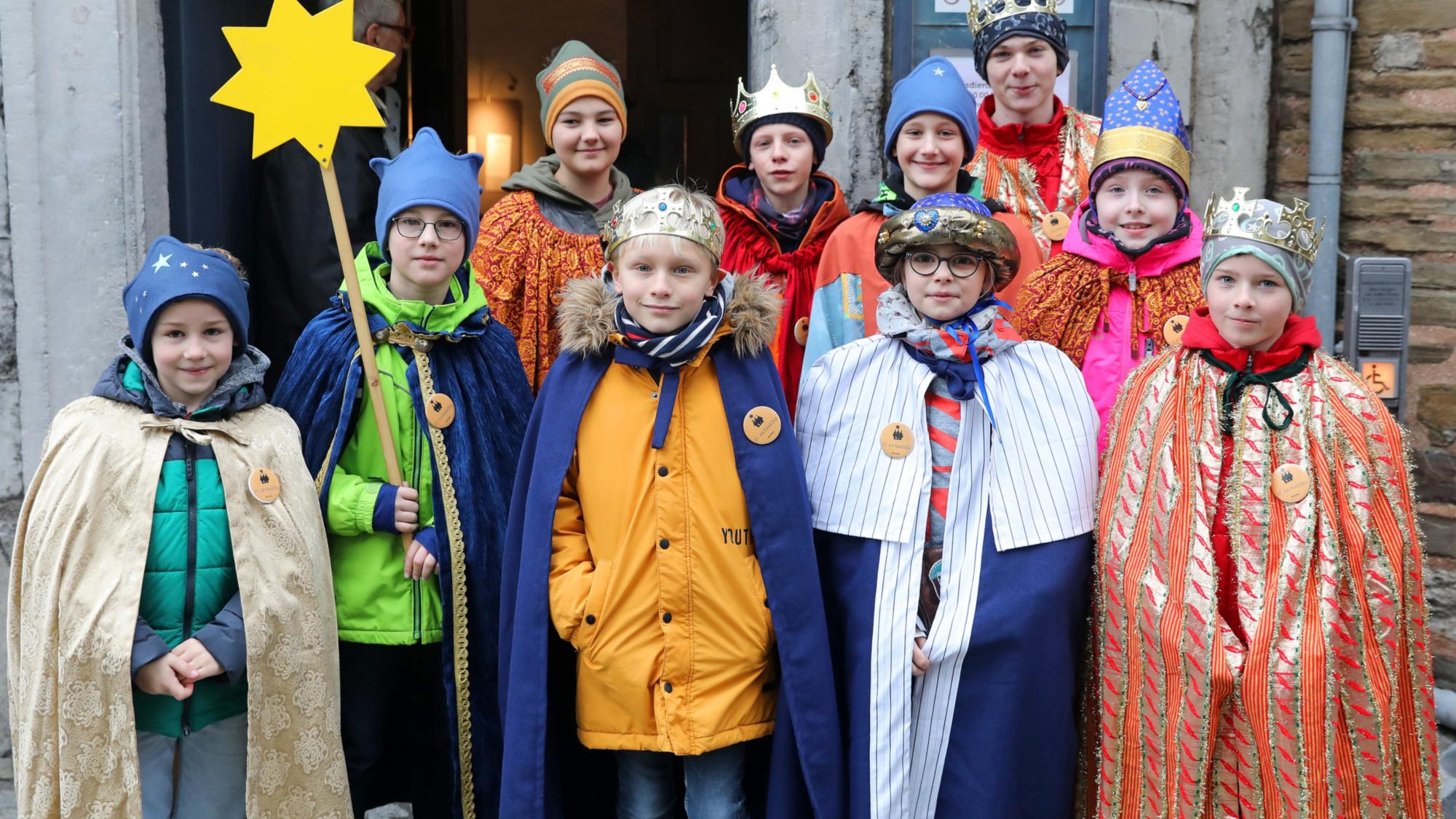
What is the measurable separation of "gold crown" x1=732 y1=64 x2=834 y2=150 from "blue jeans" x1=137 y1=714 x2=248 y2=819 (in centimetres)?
221

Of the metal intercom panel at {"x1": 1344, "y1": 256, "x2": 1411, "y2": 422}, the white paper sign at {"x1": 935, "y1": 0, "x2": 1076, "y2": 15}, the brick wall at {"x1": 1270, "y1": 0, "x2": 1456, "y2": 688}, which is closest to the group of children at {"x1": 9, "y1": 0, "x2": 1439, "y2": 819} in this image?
the metal intercom panel at {"x1": 1344, "y1": 256, "x2": 1411, "y2": 422}

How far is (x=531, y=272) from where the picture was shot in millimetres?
3979

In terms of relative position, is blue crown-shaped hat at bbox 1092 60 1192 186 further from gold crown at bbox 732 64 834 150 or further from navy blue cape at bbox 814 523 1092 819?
navy blue cape at bbox 814 523 1092 819

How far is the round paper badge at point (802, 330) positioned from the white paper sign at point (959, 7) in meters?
1.39

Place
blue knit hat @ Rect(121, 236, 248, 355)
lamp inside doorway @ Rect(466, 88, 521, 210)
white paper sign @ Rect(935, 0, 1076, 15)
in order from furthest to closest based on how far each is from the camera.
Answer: lamp inside doorway @ Rect(466, 88, 521, 210)
white paper sign @ Rect(935, 0, 1076, 15)
blue knit hat @ Rect(121, 236, 248, 355)

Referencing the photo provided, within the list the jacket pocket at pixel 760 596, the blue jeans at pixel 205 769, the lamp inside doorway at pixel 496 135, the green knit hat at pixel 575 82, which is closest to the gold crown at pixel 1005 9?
the green knit hat at pixel 575 82

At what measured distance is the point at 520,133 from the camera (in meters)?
Answer: 9.26

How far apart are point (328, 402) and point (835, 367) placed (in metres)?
1.26

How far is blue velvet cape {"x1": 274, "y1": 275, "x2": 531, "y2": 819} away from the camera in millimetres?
3348

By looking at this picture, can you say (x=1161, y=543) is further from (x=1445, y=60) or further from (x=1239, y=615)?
(x=1445, y=60)

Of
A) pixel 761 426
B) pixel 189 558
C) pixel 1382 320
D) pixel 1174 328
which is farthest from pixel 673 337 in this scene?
pixel 1382 320

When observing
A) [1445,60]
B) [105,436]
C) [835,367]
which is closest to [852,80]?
[835,367]

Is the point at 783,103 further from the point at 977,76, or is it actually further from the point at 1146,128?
the point at 1146,128

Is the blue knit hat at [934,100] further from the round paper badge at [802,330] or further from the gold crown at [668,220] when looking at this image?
the gold crown at [668,220]
